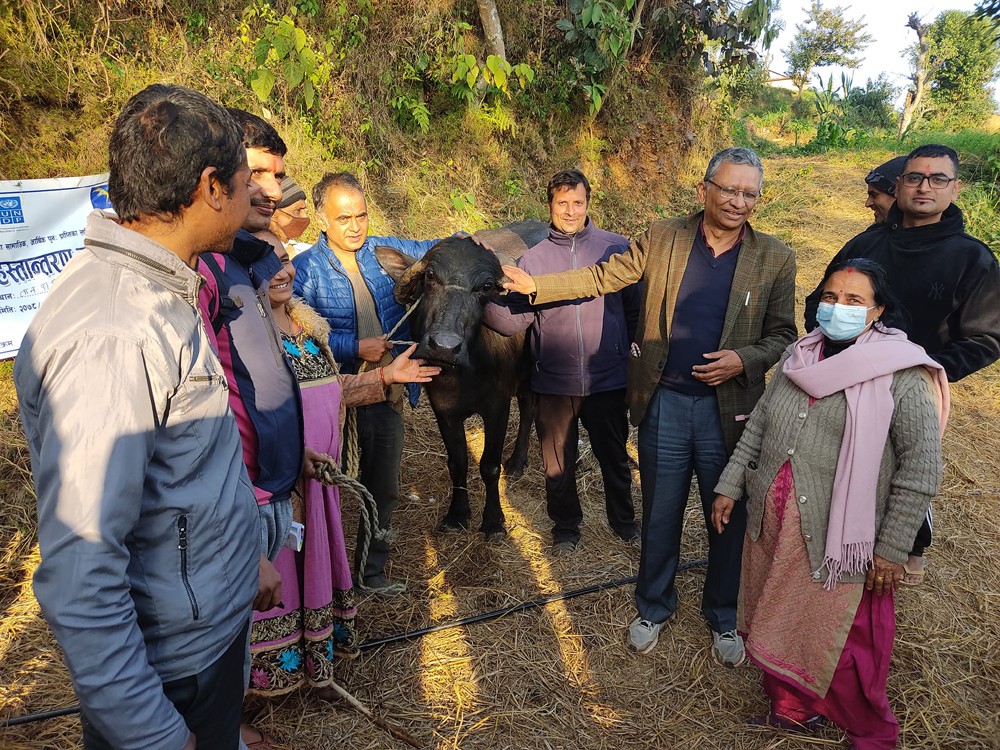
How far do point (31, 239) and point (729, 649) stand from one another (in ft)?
18.0

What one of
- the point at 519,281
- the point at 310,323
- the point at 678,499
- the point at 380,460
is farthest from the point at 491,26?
the point at 678,499

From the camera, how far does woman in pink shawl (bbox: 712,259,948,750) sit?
2227mm

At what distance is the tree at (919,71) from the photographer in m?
27.9

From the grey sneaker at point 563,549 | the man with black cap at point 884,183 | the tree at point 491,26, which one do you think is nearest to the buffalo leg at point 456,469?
the grey sneaker at point 563,549

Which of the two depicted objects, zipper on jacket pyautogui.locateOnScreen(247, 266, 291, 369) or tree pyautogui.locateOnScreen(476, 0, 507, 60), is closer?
zipper on jacket pyautogui.locateOnScreen(247, 266, 291, 369)

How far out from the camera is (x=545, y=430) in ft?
13.0

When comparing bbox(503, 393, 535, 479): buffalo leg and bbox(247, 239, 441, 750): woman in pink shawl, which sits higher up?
bbox(247, 239, 441, 750): woman in pink shawl

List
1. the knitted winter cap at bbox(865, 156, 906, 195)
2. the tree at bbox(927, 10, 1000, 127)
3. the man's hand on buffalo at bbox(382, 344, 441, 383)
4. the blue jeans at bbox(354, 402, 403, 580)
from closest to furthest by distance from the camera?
the man's hand on buffalo at bbox(382, 344, 441, 383), the blue jeans at bbox(354, 402, 403, 580), the knitted winter cap at bbox(865, 156, 906, 195), the tree at bbox(927, 10, 1000, 127)

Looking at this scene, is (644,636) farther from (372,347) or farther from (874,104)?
(874,104)

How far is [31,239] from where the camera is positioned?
464cm

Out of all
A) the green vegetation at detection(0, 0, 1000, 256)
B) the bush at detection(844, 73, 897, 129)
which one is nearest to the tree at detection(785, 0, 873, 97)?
the bush at detection(844, 73, 897, 129)

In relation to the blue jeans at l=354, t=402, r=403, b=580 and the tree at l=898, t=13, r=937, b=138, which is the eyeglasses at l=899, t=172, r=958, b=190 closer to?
the blue jeans at l=354, t=402, r=403, b=580

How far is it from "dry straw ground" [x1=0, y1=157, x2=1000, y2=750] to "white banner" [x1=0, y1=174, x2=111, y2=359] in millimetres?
586

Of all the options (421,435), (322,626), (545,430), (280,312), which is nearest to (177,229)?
(280,312)
